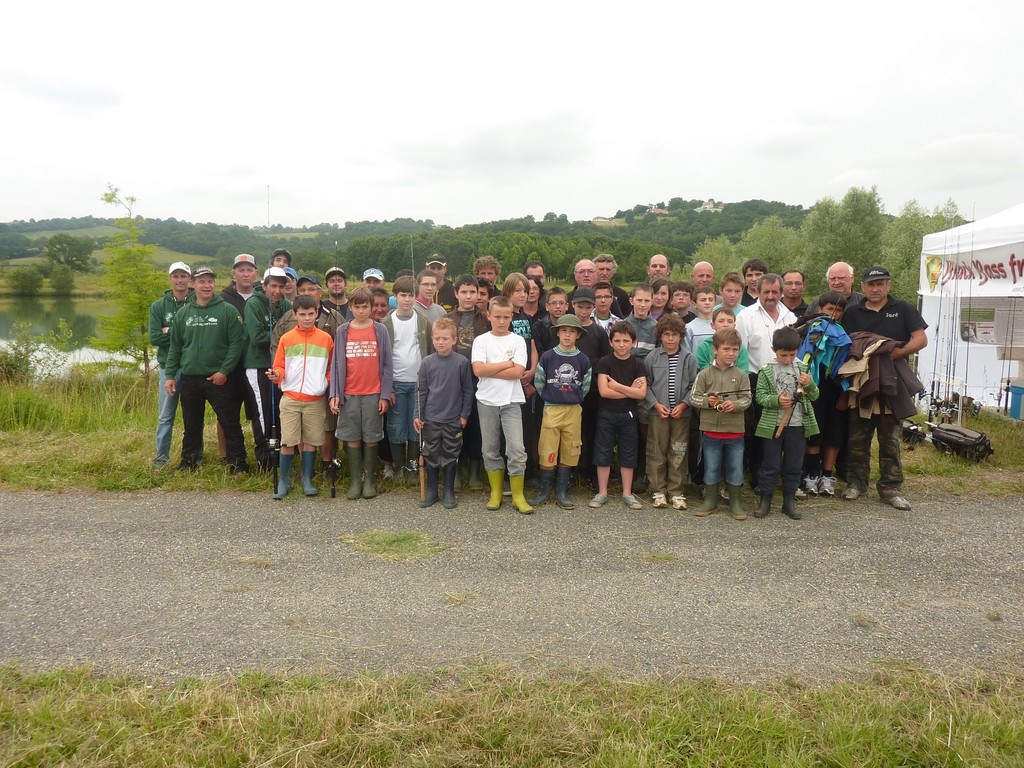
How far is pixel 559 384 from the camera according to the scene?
18.4ft

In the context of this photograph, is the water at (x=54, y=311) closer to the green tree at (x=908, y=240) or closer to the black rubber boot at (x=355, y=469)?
the black rubber boot at (x=355, y=469)

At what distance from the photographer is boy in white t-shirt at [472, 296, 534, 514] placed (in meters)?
5.54

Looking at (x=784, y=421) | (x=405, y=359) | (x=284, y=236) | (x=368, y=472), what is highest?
(x=284, y=236)

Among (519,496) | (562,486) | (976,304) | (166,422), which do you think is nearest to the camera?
(519,496)

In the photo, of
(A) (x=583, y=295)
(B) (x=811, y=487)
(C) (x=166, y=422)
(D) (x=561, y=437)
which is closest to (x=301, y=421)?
(C) (x=166, y=422)

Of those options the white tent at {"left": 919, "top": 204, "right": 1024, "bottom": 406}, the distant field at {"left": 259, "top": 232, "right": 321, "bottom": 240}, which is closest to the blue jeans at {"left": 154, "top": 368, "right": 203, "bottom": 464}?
the distant field at {"left": 259, "top": 232, "right": 321, "bottom": 240}

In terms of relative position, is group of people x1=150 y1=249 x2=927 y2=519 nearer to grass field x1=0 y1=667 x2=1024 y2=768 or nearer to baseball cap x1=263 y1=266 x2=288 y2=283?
baseball cap x1=263 y1=266 x2=288 y2=283

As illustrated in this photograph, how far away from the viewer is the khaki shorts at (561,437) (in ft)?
18.5

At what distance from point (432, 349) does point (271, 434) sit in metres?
1.86

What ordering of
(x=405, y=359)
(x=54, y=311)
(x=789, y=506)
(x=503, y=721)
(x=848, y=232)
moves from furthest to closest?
(x=848, y=232)
(x=54, y=311)
(x=405, y=359)
(x=789, y=506)
(x=503, y=721)

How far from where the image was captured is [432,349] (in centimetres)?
621

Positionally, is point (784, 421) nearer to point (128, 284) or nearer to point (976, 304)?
point (976, 304)

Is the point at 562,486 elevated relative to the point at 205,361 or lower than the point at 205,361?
lower

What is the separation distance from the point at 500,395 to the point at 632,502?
1.53m
